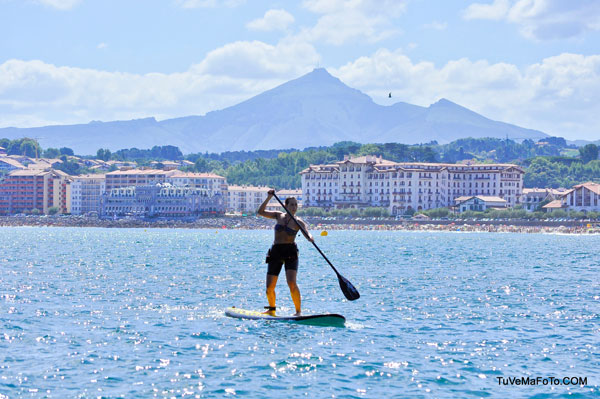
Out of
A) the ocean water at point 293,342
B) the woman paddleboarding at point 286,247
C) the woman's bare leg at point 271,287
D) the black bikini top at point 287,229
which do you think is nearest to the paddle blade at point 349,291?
the ocean water at point 293,342

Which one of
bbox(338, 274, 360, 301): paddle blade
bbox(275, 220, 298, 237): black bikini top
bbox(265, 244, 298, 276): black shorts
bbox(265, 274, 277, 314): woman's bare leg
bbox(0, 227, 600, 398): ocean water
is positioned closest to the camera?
bbox(0, 227, 600, 398): ocean water

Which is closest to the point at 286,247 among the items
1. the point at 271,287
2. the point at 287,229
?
the point at 287,229

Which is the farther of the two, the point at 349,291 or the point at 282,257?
the point at 349,291

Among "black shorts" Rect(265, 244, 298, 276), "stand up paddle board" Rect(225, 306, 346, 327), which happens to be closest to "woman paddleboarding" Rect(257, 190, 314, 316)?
"black shorts" Rect(265, 244, 298, 276)

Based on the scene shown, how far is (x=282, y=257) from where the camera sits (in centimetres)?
2598

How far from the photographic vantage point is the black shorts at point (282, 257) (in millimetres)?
25922

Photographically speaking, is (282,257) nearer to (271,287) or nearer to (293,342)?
(271,287)

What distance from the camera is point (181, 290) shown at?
37.7 meters

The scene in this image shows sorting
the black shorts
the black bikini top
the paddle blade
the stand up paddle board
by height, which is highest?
the black bikini top

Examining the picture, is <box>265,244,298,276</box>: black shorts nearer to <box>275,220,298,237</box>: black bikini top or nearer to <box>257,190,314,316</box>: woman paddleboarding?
<box>257,190,314,316</box>: woman paddleboarding


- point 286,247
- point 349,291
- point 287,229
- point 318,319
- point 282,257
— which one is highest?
point 287,229

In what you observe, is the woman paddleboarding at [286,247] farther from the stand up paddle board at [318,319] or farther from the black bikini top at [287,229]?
the stand up paddle board at [318,319]

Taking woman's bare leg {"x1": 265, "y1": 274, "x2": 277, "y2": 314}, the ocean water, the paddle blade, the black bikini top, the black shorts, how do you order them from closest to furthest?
the ocean water, the black bikini top, the black shorts, woman's bare leg {"x1": 265, "y1": 274, "x2": 277, "y2": 314}, the paddle blade

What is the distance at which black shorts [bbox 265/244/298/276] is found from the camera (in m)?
25.9
